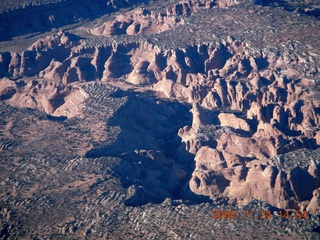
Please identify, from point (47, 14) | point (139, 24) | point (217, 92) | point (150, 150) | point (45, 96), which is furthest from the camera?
point (47, 14)

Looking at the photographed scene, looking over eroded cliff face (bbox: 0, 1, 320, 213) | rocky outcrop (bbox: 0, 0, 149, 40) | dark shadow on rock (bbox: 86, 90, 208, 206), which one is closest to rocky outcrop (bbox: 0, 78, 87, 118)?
eroded cliff face (bbox: 0, 1, 320, 213)

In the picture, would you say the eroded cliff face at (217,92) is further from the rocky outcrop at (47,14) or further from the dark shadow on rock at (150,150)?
the rocky outcrop at (47,14)

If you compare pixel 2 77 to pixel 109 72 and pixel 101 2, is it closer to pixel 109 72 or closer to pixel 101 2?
pixel 109 72

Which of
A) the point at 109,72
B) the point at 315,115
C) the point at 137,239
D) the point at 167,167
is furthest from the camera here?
the point at 109,72

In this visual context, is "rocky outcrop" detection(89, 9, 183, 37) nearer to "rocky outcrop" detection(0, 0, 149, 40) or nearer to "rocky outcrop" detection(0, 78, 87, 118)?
"rocky outcrop" detection(0, 0, 149, 40)

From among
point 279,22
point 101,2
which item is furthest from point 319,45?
point 101,2

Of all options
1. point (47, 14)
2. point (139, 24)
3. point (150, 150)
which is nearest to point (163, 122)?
point (150, 150)

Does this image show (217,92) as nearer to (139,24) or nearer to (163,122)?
(163,122)
